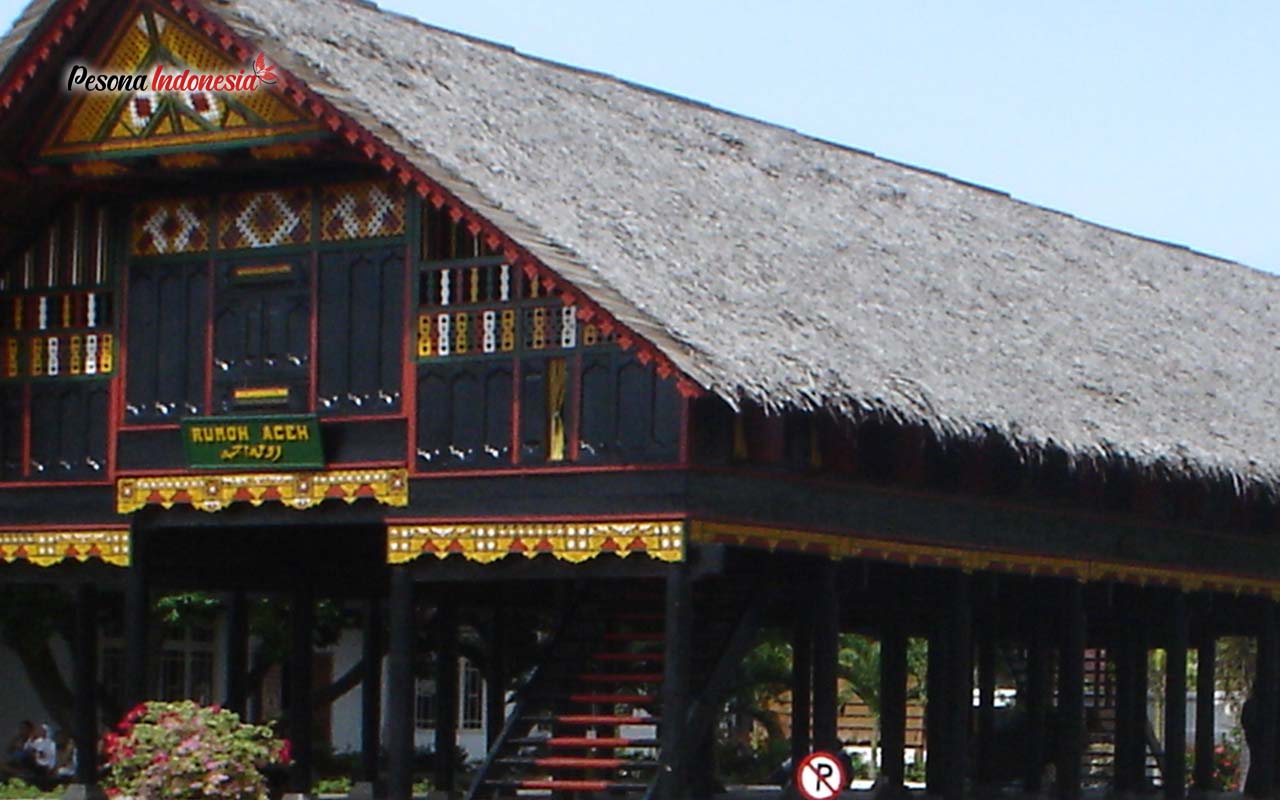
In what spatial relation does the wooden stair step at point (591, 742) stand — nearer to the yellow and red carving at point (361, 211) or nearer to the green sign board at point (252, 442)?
the green sign board at point (252, 442)

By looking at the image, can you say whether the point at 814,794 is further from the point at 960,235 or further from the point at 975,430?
the point at 960,235

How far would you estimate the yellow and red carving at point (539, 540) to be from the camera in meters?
22.5

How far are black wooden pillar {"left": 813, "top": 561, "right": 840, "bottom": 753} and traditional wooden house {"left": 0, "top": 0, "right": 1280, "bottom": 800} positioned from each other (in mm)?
37

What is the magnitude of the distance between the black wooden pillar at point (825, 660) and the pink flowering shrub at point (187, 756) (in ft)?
15.1

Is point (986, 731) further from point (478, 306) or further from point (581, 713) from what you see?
point (478, 306)

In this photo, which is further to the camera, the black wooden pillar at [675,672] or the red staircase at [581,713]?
the red staircase at [581,713]

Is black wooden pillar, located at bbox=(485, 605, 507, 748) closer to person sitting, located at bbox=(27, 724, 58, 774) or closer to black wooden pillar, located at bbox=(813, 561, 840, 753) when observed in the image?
black wooden pillar, located at bbox=(813, 561, 840, 753)

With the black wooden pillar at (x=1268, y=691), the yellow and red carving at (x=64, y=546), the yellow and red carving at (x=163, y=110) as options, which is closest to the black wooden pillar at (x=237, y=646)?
the yellow and red carving at (x=64, y=546)

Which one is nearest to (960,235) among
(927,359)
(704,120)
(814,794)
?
(704,120)

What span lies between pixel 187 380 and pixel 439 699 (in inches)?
200

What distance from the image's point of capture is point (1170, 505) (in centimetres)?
2928

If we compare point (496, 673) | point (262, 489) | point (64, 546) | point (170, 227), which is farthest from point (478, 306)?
point (496, 673)

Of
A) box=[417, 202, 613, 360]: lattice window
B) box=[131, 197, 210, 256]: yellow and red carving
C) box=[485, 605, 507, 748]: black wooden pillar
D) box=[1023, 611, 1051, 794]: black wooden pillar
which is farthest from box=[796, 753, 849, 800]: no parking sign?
box=[1023, 611, 1051, 794]: black wooden pillar

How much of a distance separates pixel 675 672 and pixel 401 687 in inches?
110
